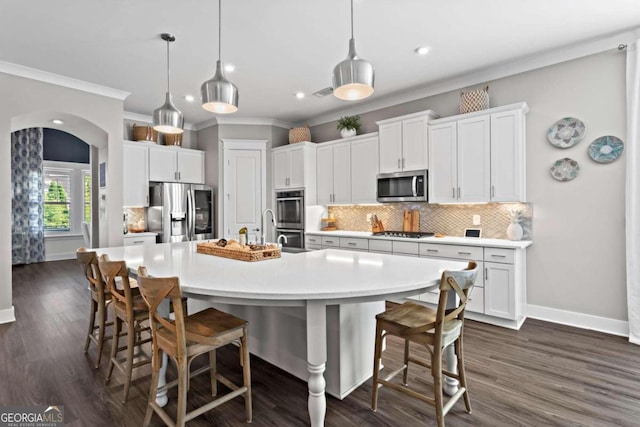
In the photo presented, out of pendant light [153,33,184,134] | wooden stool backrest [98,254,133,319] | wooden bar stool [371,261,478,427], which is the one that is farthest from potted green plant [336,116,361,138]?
wooden stool backrest [98,254,133,319]

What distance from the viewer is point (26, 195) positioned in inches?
282

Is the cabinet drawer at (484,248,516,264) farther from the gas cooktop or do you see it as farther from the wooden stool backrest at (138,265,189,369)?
the wooden stool backrest at (138,265,189,369)

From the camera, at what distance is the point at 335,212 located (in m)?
5.66

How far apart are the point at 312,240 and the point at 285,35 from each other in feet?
9.81

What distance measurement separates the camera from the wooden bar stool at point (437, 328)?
5.58 feet

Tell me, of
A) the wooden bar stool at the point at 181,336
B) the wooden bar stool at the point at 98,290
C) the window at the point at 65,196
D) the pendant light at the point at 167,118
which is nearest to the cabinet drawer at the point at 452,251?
the wooden bar stool at the point at 181,336

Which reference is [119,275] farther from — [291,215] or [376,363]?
[291,215]

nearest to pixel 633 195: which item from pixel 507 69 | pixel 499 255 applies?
pixel 499 255

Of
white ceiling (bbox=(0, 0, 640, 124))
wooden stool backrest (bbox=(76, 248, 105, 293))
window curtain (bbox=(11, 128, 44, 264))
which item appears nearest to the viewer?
wooden stool backrest (bbox=(76, 248, 105, 293))

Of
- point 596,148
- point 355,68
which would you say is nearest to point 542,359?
point 596,148

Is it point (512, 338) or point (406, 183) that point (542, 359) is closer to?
point (512, 338)

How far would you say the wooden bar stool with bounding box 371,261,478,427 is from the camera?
1702 millimetres

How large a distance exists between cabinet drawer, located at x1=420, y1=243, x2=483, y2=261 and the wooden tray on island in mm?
2060

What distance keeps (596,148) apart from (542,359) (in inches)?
83.8
